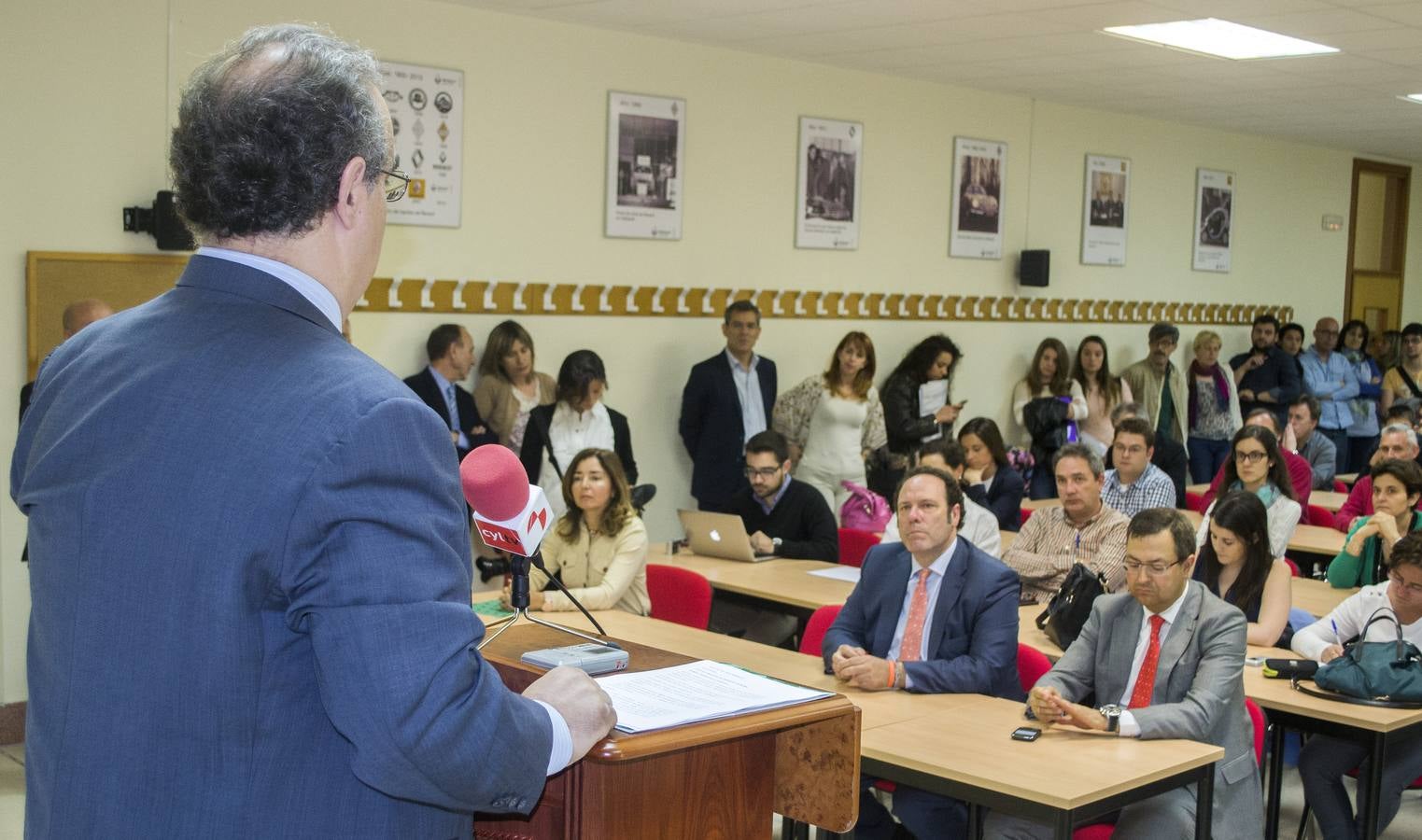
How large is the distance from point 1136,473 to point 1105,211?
15.3 feet

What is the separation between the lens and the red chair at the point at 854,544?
6.86 meters

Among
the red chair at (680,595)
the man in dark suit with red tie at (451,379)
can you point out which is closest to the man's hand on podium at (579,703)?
the red chair at (680,595)

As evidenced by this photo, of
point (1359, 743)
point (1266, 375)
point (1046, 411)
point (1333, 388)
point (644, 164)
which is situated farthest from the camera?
point (1333, 388)

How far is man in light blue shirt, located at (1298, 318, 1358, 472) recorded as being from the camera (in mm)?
12008

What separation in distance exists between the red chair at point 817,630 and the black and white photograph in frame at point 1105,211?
685cm

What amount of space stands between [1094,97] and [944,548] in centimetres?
655

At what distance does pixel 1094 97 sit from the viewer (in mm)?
10109

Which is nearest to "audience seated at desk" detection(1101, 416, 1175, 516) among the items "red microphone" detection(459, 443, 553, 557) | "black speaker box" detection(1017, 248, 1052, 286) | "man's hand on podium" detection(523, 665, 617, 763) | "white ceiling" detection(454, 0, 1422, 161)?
"white ceiling" detection(454, 0, 1422, 161)

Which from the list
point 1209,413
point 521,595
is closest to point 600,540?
point 521,595

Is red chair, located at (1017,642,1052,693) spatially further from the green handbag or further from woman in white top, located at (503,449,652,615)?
woman in white top, located at (503,449,652,615)

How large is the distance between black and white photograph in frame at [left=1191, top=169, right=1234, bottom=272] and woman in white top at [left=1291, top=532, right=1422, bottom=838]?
24.8 ft

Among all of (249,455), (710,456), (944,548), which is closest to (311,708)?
(249,455)

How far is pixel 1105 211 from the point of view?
11023mm

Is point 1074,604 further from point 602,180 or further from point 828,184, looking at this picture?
point 828,184
